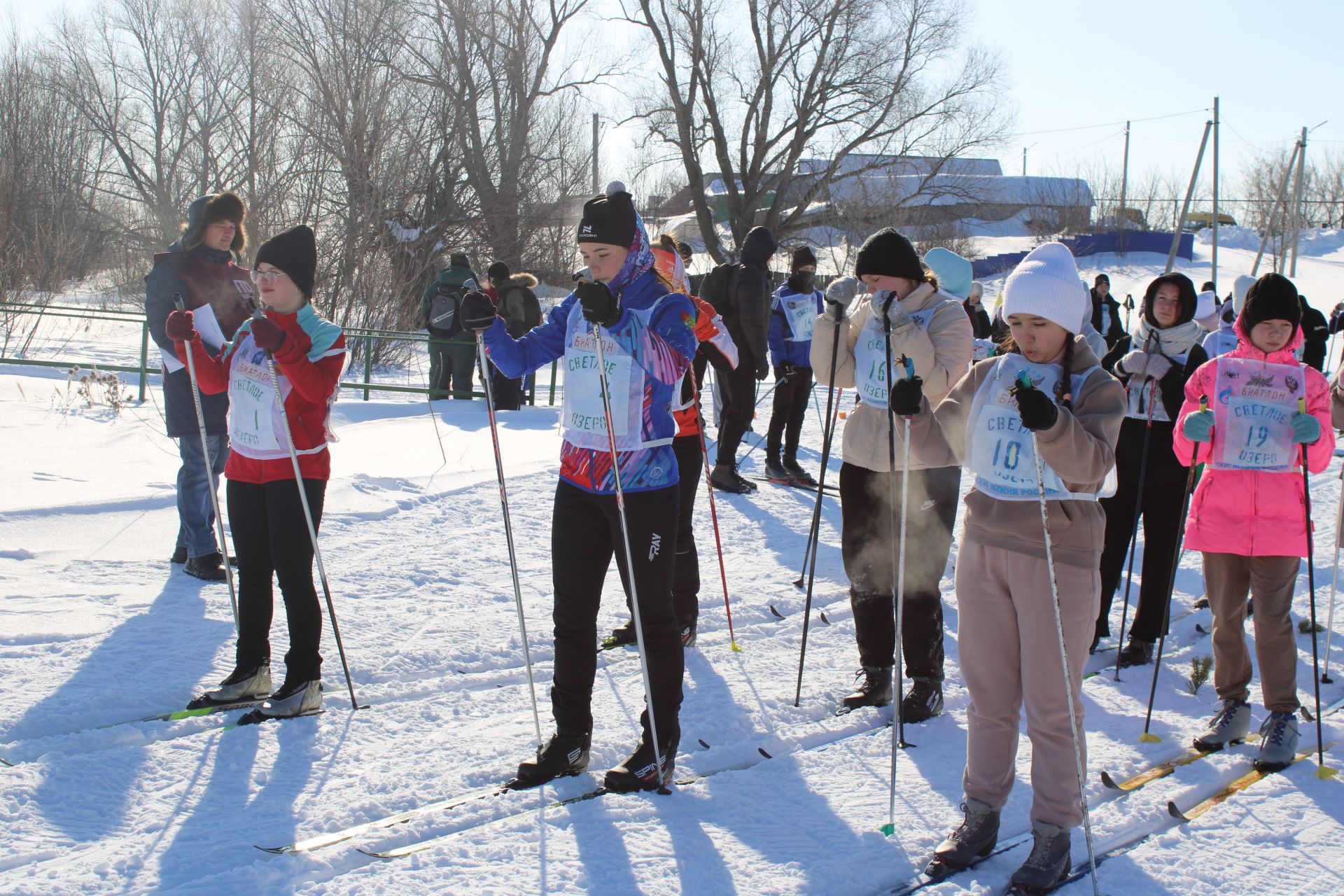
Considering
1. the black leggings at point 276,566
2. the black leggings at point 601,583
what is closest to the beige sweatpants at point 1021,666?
the black leggings at point 601,583

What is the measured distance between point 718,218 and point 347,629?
37.1 metres

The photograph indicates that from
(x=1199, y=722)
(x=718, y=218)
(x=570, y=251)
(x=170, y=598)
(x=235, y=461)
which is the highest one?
(x=718, y=218)

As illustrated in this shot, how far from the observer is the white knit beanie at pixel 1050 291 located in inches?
110

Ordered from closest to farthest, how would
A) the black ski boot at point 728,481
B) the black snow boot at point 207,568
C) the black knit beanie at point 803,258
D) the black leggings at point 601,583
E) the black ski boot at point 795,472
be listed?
the black leggings at point 601,583 → the black snow boot at point 207,568 → the black knit beanie at point 803,258 → the black ski boot at point 728,481 → the black ski boot at point 795,472

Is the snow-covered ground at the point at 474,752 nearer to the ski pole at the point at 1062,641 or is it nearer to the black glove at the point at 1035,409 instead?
the ski pole at the point at 1062,641

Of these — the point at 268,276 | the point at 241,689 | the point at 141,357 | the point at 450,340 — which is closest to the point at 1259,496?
the point at 268,276

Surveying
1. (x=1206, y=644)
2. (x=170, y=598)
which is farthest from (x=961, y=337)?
(x=170, y=598)

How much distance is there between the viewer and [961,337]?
3904 mm

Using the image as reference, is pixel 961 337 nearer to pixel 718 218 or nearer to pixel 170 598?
pixel 170 598

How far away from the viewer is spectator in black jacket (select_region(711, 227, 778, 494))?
771 cm

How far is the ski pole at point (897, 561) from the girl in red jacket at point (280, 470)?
2044 mm

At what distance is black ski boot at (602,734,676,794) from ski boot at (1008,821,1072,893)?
1.11m

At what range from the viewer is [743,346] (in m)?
8.01

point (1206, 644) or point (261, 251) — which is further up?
point (261, 251)
